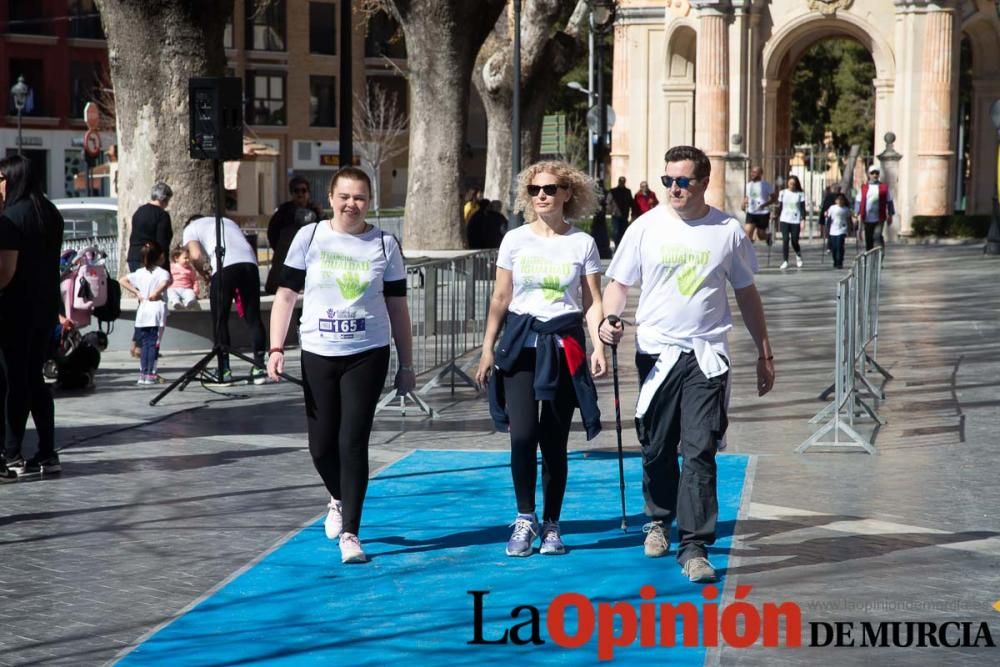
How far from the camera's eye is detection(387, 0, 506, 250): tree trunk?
1034 inches

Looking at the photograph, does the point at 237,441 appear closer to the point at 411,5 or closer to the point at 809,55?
the point at 411,5

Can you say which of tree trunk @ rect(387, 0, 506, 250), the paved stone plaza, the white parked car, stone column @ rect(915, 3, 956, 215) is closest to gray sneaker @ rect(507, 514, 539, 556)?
the paved stone plaza

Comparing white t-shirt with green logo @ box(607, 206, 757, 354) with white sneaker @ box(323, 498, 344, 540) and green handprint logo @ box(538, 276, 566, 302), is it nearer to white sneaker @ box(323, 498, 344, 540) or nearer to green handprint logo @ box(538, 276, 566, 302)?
green handprint logo @ box(538, 276, 566, 302)

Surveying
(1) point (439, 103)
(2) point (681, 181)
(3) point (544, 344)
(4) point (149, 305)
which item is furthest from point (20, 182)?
(1) point (439, 103)

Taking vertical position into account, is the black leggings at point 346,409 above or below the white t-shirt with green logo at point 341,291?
below

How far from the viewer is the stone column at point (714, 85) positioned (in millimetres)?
45469

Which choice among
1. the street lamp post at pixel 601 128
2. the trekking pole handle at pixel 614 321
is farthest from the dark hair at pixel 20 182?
the street lamp post at pixel 601 128

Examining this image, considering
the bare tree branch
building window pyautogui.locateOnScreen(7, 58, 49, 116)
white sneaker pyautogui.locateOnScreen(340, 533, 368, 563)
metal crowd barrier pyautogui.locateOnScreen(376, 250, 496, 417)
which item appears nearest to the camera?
white sneaker pyautogui.locateOnScreen(340, 533, 368, 563)

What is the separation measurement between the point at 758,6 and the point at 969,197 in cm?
1072

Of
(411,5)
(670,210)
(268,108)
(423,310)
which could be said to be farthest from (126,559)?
(268,108)

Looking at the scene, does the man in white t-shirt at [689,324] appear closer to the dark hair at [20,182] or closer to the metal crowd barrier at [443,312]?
the dark hair at [20,182]

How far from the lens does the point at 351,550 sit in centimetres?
763

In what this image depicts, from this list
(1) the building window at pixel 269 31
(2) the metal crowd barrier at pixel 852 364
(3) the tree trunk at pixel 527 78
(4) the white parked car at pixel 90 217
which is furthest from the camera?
(1) the building window at pixel 269 31

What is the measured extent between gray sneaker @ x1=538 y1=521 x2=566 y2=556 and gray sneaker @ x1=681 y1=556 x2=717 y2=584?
0.77 m
